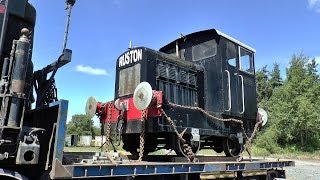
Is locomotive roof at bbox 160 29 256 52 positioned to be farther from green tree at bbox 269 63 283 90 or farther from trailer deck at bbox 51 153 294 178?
green tree at bbox 269 63 283 90

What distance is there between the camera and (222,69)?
8828 mm

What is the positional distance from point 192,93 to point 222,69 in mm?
1182

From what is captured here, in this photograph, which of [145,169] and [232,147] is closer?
[145,169]

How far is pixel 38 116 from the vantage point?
5230mm

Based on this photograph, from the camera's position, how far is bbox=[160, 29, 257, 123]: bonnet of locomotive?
8773 mm

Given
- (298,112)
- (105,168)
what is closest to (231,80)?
(105,168)

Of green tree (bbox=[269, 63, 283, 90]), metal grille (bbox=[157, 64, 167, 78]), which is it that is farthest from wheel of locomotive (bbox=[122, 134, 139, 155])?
green tree (bbox=[269, 63, 283, 90])

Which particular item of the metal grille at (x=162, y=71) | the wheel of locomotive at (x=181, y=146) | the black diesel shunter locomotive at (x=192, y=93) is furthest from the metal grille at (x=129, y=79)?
the wheel of locomotive at (x=181, y=146)

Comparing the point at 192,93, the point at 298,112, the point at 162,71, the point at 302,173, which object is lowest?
the point at 302,173

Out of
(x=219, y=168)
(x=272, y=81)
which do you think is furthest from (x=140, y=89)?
(x=272, y=81)

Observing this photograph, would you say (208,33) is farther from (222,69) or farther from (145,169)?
(145,169)

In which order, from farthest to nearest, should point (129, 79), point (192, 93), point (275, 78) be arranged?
point (275, 78) → point (192, 93) → point (129, 79)

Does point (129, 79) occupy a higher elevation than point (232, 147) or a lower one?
higher

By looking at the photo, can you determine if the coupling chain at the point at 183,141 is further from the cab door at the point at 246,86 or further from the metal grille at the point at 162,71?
the cab door at the point at 246,86
